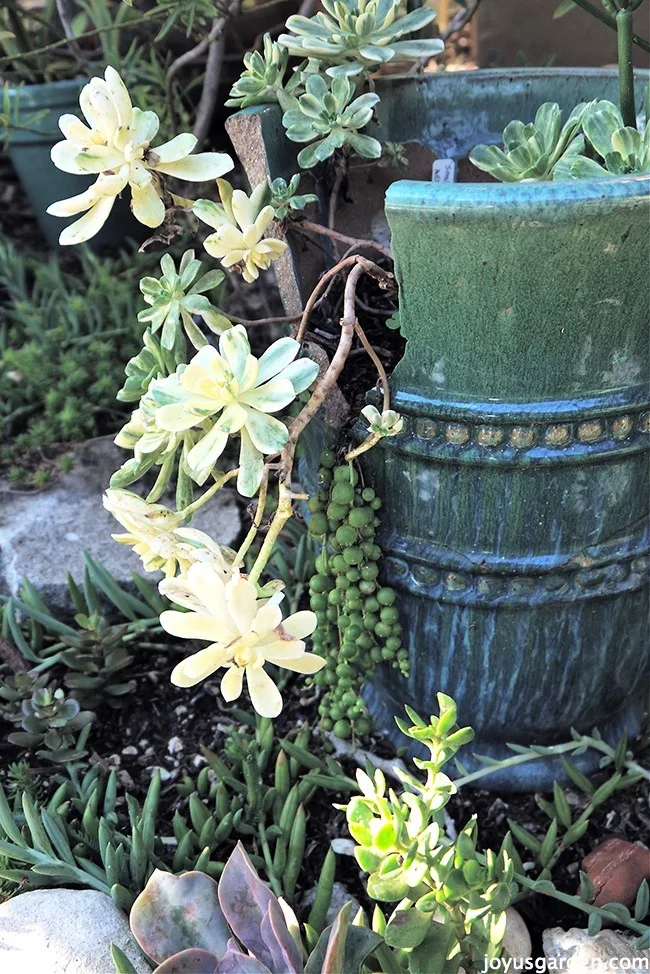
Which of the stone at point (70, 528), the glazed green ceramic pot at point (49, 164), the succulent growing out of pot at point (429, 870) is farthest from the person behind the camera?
the glazed green ceramic pot at point (49, 164)

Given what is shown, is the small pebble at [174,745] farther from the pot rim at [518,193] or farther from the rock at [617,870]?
the pot rim at [518,193]

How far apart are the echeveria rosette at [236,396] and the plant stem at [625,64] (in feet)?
1.31

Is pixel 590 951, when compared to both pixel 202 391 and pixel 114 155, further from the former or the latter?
pixel 114 155

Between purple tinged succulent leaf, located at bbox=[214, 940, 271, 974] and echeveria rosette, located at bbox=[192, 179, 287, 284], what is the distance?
585mm

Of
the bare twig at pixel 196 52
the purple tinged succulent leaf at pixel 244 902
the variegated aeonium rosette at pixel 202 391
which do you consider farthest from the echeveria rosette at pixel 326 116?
the purple tinged succulent leaf at pixel 244 902

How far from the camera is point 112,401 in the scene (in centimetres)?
174

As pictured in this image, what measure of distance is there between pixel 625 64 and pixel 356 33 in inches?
10.6

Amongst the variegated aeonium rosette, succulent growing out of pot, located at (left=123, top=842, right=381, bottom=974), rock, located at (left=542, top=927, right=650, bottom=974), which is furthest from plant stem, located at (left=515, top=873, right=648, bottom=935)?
the variegated aeonium rosette

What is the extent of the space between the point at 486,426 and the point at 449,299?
12 centimetres

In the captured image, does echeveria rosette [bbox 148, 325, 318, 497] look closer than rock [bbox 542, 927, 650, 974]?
Yes

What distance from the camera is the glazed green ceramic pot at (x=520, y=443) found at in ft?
2.46

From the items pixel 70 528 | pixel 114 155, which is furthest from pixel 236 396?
pixel 70 528

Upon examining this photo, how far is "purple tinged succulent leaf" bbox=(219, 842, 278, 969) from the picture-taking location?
79 cm

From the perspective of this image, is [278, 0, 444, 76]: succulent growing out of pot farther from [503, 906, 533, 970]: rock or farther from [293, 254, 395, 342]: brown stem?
[503, 906, 533, 970]: rock
